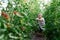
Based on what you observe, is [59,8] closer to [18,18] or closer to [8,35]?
[18,18]

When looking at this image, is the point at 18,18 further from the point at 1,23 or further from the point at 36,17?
the point at 36,17

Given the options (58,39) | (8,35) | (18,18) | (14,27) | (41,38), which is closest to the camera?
(8,35)

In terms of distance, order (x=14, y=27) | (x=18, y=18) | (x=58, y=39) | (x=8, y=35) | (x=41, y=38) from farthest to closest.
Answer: (x=41, y=38), (x=58, y=39), (x=18, y=18), (x=14, y=27), (x=8, y=35)

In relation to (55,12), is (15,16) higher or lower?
higher

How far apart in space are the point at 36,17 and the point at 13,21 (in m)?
2.60

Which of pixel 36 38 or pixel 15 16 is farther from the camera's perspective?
pixel 36 38

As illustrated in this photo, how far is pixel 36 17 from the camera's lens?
486 centimetres

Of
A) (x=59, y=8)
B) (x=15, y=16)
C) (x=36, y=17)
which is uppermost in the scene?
(x=15, y=16)

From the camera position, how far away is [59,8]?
3703 millimetres

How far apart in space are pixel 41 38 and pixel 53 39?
3.17 feet

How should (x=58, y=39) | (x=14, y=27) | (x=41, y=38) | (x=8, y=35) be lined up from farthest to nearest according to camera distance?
(x=41, y=38) → (x=58, y=39) → (x=14, y=27) → (x=8, y=35)

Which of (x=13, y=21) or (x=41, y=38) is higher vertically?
(x=13, y=21)

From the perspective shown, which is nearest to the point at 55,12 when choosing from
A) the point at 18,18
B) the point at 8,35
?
the point at 18,18

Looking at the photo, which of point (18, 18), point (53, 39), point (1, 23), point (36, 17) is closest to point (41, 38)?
point (36, 17)
